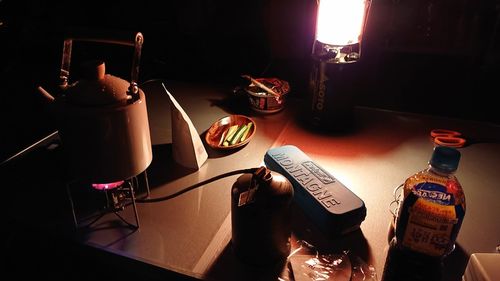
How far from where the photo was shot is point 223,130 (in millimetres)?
1070

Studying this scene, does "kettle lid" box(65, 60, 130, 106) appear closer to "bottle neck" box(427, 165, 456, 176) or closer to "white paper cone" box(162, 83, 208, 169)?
"white paper cone" box(162, 83, 208, 169)

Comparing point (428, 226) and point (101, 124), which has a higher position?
point (101, 124)

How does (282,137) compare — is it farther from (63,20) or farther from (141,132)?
(63,20)

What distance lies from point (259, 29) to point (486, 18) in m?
0.69

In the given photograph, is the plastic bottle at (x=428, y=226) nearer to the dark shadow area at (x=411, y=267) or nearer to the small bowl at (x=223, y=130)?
the dark shadow area at (x=411, y=267)

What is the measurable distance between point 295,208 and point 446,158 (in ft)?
1.02

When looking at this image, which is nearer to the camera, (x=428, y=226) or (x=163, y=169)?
(x=428, y=226)

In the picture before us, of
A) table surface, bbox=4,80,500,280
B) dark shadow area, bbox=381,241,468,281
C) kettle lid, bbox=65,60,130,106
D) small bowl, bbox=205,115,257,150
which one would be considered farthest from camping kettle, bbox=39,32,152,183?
dark shadow area, bbox=381,241,468,281

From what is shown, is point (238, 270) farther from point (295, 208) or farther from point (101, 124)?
point (101, 124)

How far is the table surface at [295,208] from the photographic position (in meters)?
0.67

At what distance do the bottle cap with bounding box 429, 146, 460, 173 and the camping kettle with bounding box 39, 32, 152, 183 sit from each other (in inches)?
19.3

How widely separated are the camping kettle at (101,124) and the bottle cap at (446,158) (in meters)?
0.49

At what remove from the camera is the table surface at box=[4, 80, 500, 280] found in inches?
26.4

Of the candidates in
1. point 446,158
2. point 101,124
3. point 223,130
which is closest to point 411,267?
point 446,158
